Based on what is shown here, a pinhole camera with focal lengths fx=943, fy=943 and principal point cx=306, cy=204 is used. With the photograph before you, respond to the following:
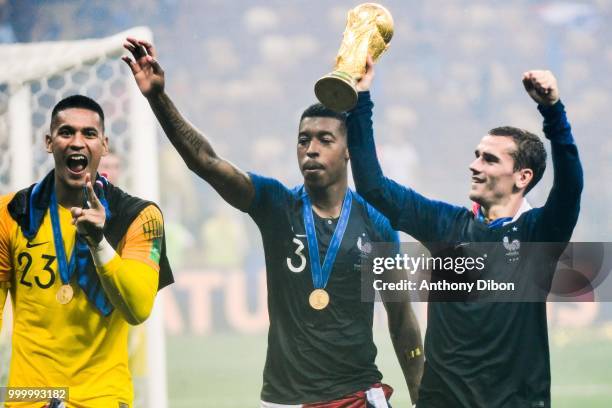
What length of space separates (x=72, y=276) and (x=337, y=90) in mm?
1119

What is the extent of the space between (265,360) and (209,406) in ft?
0.97

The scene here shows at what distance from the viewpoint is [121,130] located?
3504 millimetres

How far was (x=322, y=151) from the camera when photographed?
330cm

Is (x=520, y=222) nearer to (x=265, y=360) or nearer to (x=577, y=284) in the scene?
(x=577, y=284)

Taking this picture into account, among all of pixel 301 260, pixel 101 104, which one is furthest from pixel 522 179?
pixel 101 104

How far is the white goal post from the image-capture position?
3.44 meters

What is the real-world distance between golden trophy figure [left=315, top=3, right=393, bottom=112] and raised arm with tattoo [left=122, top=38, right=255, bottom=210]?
502 mm

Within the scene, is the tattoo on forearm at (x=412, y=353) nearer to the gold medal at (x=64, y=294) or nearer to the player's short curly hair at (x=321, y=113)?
the player's short curly hair at (x=321, y=113)

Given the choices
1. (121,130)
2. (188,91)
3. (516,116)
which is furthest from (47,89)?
(516,116)

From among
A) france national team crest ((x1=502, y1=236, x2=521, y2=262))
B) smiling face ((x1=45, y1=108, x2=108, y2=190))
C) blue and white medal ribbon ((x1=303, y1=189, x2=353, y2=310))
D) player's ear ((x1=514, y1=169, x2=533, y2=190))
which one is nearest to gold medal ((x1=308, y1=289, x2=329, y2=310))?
blue and white medal ribbon ((x1=303, y1=189, x2=353, y2=310))


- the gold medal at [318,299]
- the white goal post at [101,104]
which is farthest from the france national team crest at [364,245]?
the white goal post at [101,104]

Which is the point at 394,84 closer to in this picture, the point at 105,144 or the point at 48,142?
the point at 105,144

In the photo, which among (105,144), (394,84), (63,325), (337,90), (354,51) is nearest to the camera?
(337,90)

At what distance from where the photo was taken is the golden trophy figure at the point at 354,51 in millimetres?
2869
